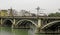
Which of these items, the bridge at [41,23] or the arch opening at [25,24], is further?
the arch opening at [25,24]

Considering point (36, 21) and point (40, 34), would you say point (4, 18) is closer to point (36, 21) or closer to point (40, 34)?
point (36, 21)

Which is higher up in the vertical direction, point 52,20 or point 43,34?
point 52,20

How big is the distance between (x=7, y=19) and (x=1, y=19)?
4571mm

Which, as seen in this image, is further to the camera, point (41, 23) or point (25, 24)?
point (25, 24)

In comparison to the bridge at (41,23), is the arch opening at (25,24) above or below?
below

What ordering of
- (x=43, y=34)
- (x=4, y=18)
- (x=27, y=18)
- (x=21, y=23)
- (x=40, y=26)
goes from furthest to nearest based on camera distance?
(x=4, y=18), (x=21, y=23), (x=27, y=18), (x=40, y=26), (x=43, y=34)

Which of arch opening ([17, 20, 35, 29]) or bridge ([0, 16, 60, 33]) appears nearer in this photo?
bridge ([0, 16, 60, 33])

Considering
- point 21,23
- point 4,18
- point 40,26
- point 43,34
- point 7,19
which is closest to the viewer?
point 43,34

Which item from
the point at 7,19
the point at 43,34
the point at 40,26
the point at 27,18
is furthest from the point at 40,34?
the point at 7,19

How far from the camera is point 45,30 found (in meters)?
36.5

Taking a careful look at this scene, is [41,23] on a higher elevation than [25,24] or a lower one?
higher

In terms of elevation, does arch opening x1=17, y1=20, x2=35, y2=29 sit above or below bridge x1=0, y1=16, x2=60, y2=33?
below

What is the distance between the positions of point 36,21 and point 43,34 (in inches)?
215

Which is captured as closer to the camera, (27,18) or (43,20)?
(43,20)
